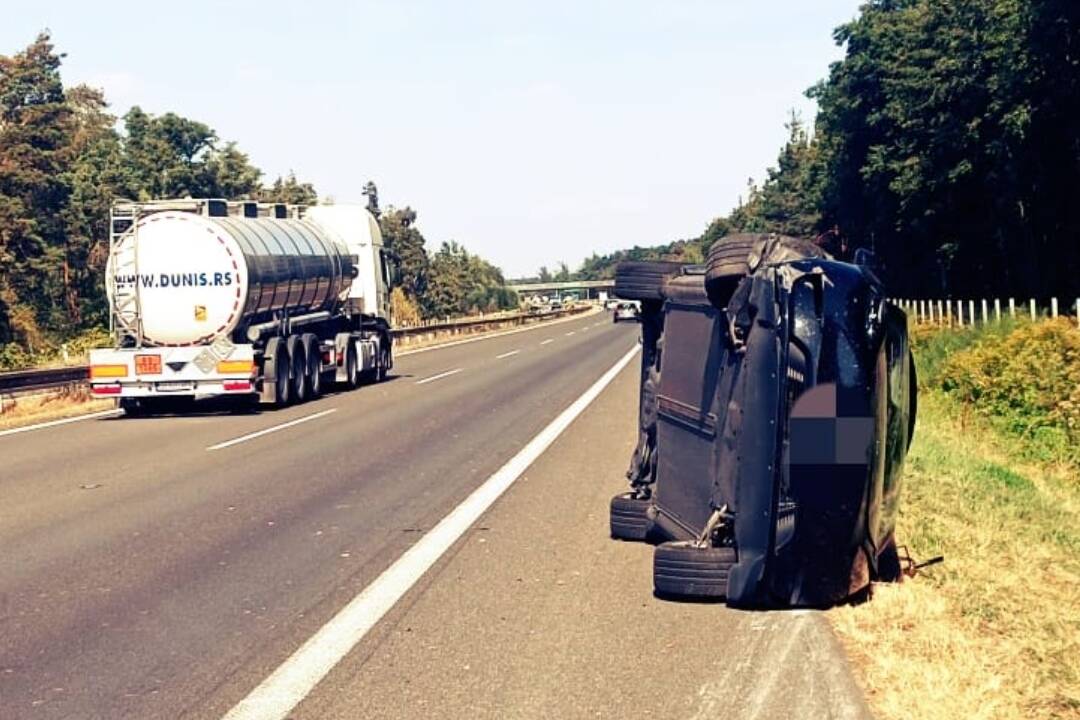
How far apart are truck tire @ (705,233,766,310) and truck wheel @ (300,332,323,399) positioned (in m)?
18.4

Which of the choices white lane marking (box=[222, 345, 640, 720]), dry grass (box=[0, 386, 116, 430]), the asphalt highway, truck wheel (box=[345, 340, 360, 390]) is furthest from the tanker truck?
white lane marking (box=[222, 345, 640, 720])

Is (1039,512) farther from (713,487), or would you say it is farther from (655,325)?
(713,487)

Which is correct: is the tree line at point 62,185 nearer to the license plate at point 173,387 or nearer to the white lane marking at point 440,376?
the white lane marking at point 440,376

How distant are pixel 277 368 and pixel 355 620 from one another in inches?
648

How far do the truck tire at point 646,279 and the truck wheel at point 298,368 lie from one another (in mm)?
15414

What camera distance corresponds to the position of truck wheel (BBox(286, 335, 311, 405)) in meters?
24.5

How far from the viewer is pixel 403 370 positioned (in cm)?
3597

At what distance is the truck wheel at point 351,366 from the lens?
28.1 m

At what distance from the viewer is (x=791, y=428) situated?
6.80 meters

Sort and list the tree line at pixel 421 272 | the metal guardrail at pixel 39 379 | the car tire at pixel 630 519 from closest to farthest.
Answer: the car tire at pixel 630 519
the metal guardrail at pixel 39 379
the tree line at pixel 421 272

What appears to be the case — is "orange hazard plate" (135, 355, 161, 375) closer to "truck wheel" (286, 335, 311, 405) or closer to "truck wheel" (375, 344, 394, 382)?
"truck wheel" (286, 335, 311, 405)

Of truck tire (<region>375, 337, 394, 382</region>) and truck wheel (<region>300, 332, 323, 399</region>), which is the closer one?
truck wheel (<region>300, 332, 323, 399</region>)

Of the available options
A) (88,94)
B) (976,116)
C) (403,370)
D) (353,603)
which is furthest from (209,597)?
(88,94)

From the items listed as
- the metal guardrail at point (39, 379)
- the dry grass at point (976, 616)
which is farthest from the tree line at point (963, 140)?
the dry grass at point (976, 616)
